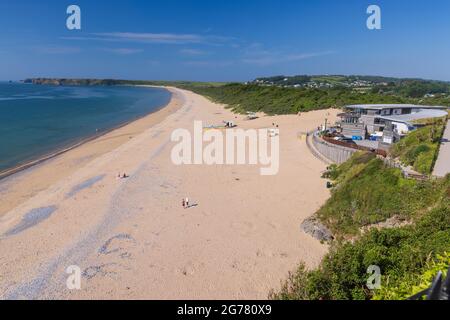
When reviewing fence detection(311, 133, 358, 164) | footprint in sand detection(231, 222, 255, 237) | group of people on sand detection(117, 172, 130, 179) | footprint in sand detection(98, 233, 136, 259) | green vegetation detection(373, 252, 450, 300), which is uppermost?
fence detection(311, 133, 358, 164)

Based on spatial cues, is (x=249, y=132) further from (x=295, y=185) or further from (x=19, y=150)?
(x=19, y=150)

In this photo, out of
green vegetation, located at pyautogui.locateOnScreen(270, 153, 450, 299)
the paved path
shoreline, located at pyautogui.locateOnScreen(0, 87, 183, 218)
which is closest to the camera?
green vegetation, located at pyautogui.locateOnScreen(270, 153, 450, 299)

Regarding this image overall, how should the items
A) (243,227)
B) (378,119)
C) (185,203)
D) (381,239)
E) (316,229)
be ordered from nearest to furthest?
(381,239), (316,229), (243,227), (185,203), (378,119)

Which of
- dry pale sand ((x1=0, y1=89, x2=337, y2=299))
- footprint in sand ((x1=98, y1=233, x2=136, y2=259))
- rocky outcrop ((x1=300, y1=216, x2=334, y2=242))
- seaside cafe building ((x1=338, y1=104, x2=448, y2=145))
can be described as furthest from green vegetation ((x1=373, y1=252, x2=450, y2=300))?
seaside cafe building ((x1=338, y1=104, x2=448, y2=145))

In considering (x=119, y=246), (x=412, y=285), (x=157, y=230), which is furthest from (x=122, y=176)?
(x=412, y=285)
